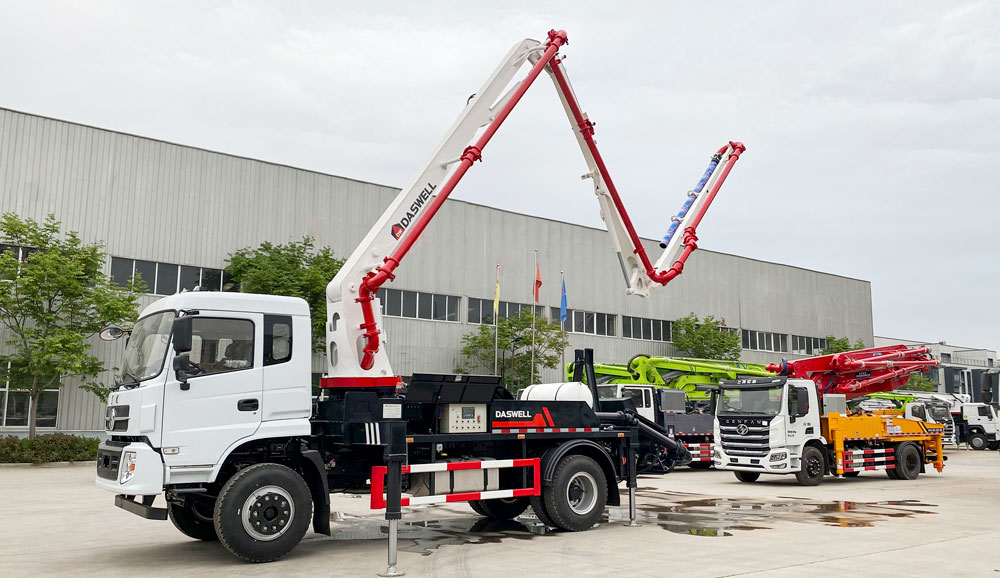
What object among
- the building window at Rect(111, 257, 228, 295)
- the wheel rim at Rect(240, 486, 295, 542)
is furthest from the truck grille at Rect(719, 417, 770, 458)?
the building window at Rect(111, 257, 228, 295)

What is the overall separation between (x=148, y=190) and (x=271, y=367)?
81.0ft

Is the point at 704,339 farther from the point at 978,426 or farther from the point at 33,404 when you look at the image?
the point at 33,404

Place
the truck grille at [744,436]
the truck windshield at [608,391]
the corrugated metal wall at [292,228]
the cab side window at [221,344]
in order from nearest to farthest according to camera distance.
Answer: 1. the cab side window at [221,344]
2. the truck grille at [744,436]
3. the truck windshield at [608,391]
4. the corrugated metal wall at [292,228]

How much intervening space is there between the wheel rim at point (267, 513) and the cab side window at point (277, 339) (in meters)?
1.55

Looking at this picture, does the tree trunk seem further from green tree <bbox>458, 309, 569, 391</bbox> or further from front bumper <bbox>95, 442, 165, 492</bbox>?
front bumper <bbox>95, 442, 165, 492</bbox>

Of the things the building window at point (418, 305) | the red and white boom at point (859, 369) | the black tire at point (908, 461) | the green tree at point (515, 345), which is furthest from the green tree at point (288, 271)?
the black tire at point (908, 461)

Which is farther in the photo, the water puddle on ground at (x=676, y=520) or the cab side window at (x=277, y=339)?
the water puddle on ground at (x=676, y=520)

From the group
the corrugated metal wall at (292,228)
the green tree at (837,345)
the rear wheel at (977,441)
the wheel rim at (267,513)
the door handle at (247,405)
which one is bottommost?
the rear wheel at (977,441)

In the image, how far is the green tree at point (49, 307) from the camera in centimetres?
2623

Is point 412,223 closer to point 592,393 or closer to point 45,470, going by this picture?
point 592,393

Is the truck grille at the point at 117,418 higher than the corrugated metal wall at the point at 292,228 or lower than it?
lower

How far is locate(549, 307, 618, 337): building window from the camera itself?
42.1 m

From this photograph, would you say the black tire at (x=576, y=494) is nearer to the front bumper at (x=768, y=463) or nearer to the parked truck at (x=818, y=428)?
the front bumper at (x=768, y=463)

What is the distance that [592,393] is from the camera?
13.2 m
